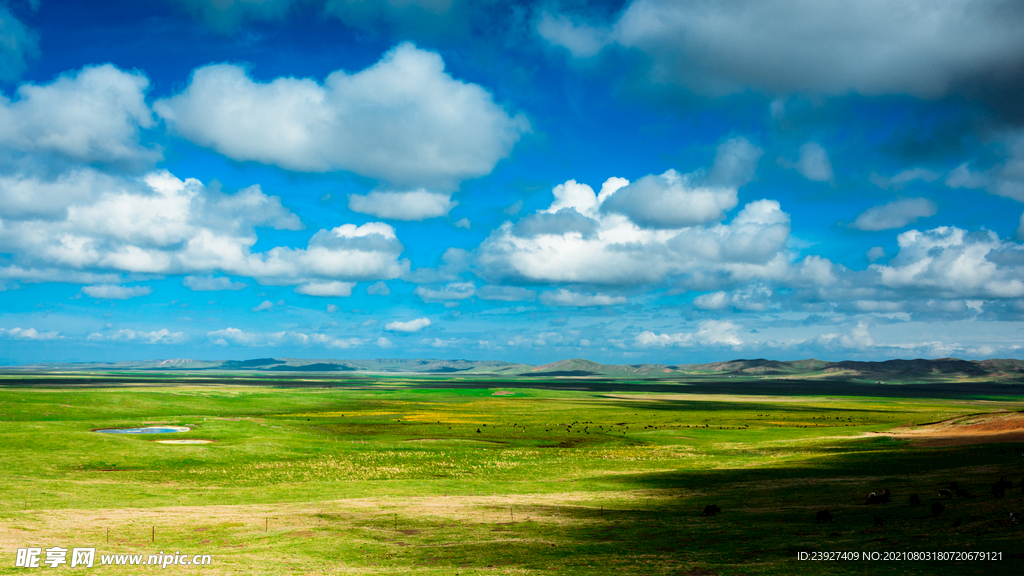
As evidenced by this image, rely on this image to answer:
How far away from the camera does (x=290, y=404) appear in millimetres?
150625

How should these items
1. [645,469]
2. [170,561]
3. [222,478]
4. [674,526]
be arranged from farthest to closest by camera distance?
1. [645,469]
2. [222,478]
3. [674,526]
4. [170,561]

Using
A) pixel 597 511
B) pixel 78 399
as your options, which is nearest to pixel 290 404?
pixel 78 399

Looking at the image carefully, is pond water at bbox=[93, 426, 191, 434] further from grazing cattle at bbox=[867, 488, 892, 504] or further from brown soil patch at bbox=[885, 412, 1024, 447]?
brown soil patch at bbox=[885, 412, 1024, 447]

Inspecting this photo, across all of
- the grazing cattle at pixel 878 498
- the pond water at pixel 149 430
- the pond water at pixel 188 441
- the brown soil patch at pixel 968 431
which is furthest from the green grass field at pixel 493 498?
the brown soil patch at pixel 968 431

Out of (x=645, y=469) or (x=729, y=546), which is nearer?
(x=729, y=546)

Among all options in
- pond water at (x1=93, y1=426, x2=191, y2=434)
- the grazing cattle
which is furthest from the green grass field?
pond water at (x1=93, y1=426, x2=191, y2=434)

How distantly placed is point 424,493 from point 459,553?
20866mm

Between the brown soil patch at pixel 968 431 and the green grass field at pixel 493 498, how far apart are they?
190 inches

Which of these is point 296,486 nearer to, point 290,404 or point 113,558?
point 113,558

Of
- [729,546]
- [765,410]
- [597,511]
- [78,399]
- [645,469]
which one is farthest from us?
[765,410]

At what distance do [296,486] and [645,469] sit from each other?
3328cm

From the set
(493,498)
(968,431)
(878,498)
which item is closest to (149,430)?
(493,498)

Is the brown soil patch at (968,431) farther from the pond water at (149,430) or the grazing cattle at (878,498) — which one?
the pond water at (149,430)

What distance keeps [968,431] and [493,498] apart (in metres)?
69.6
